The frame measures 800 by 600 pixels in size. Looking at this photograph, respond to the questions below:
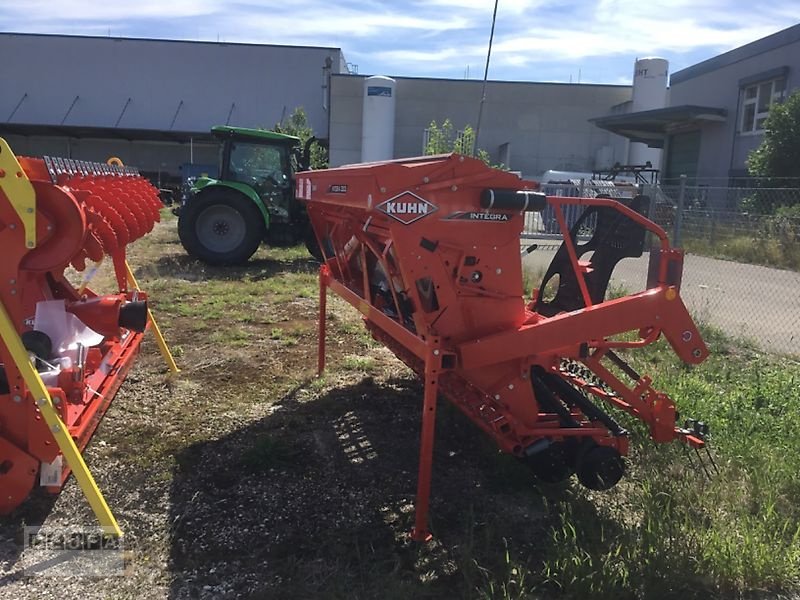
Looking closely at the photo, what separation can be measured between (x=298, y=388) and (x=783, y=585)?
3.37 m

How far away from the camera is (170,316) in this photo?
7316mm

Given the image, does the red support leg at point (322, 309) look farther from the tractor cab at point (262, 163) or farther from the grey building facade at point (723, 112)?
the grey building facade at point (723, 112)

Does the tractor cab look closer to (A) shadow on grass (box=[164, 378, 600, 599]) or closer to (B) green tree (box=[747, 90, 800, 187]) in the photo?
(A) shadow on grass (box=[164, 378, 600, 599])

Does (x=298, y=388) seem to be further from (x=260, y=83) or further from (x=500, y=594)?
(x=260, y=83)

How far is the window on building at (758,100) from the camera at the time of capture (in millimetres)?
21016

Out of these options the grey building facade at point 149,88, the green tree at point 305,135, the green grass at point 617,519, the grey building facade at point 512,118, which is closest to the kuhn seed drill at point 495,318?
the green grass at point 617,519

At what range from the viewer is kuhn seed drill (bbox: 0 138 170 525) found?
2.84 metres

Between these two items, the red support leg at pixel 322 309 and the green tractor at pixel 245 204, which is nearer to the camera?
the red support leg at pixel 322 309

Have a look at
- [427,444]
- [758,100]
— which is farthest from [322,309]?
[758,100]

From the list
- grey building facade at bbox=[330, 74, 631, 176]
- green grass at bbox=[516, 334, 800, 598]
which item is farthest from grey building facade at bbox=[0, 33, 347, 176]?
green grass at bbox=[516, 334, 800, 598]

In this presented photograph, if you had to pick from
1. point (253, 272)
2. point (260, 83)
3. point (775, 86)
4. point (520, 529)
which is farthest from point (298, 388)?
point (260, 83)

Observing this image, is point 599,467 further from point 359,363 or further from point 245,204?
point 245,204

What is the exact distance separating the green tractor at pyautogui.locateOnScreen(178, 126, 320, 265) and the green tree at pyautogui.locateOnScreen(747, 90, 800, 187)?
12.9 m

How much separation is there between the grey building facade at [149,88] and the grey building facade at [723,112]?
20.5 metres
